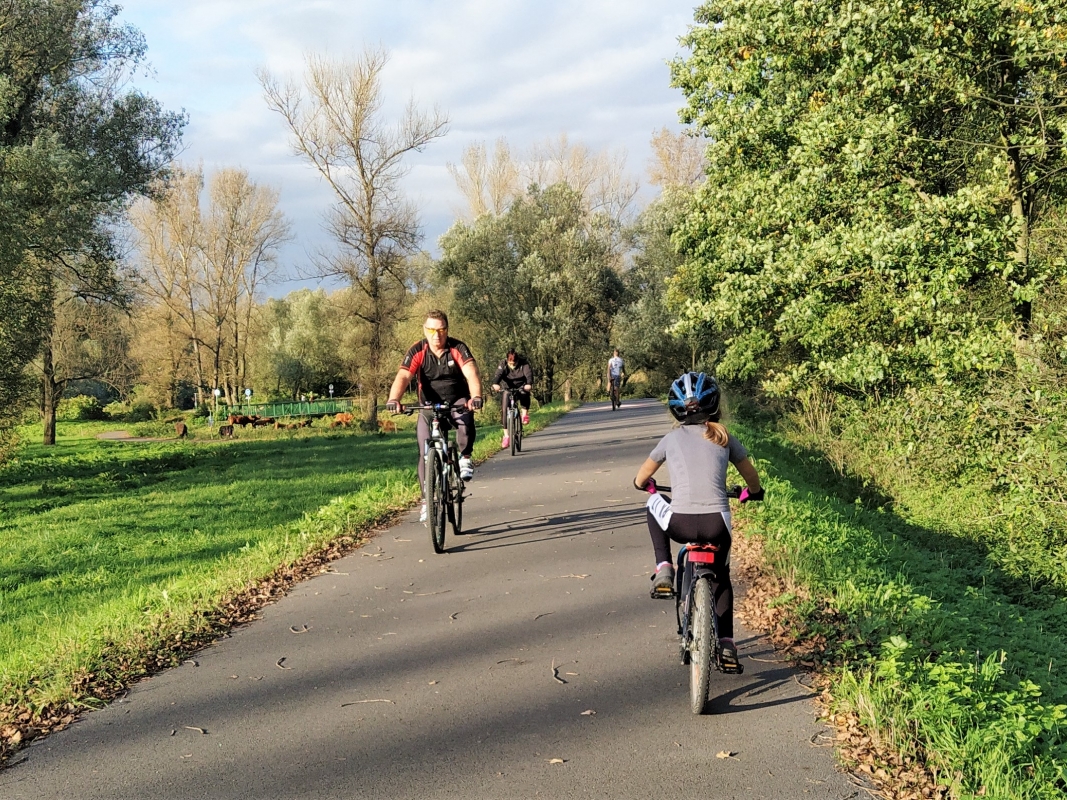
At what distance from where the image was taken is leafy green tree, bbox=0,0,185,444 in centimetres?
1888

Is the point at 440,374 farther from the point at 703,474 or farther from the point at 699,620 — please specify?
the point at 699,620

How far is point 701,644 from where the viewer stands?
444cm

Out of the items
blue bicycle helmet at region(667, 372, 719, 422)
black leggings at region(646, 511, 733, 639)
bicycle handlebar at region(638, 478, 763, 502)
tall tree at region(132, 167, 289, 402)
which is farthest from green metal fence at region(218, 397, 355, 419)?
black leggings at region(646, 511, 733, 639)

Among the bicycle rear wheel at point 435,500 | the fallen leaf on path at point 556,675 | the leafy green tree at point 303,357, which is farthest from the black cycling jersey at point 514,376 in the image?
the leafy green tree at point 303,357

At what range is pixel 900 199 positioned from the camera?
13250 mm

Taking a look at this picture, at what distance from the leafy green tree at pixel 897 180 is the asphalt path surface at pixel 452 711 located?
7413 millimetres

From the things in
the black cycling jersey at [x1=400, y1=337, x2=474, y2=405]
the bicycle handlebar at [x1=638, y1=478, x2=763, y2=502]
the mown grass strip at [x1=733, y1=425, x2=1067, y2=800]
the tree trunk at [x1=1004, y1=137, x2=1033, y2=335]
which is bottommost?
the mown grass strip at [x1=733, y1=425, x2=1067, y2=800]

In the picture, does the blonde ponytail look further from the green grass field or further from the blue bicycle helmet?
the green grass field

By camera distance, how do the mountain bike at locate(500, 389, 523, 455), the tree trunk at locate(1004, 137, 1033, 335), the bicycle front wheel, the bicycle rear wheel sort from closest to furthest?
the bicycle front wheel → the bicycle rear wheel → the tree trunk at locate(1004, 137, 1033, 335) → the mountain bike at locate(500, 389, 523, 455)

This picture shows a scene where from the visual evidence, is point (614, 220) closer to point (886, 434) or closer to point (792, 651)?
point (886, 434)

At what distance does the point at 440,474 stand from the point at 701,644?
15.3 feet

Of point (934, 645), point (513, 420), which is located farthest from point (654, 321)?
point (934, 645)

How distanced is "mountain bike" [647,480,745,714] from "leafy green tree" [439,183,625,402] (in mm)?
45236

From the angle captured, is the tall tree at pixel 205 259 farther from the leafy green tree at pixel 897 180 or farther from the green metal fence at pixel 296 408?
the leafy green tree at pixel 897 180
